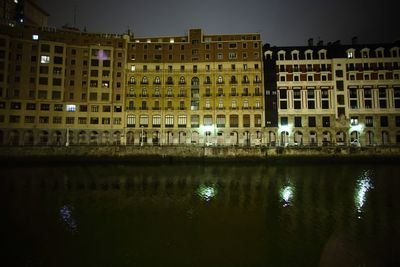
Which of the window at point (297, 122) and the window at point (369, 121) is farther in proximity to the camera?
the window at point (297, 122)

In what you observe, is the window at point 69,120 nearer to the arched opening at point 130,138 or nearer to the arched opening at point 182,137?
the arched opening at point 130,138

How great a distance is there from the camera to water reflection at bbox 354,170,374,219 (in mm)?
23672

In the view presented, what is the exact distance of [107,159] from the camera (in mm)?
57906

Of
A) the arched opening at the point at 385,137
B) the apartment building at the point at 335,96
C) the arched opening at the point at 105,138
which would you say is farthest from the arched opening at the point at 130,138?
the arched opening at the point at 385,137

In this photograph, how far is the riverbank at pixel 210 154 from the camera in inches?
2243

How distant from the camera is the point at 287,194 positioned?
2812 cm

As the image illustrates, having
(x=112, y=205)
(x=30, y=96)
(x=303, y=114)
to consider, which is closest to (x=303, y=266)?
(x=112, y=205)

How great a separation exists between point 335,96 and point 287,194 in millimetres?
52869

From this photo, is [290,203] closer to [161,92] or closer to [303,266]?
[303,266]

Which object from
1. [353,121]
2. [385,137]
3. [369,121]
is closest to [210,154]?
[353,121]

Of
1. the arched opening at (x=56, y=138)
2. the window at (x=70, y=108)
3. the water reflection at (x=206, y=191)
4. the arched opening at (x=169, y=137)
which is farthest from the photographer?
the arched opening at (x=169, y=137)

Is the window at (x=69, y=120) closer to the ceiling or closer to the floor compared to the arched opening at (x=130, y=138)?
closer to the ceiling

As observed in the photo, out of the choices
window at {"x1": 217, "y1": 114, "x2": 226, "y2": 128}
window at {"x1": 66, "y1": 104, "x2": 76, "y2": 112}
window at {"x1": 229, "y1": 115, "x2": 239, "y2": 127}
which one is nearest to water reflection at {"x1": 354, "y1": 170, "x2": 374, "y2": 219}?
window at {"x1": 229, "y1": 115, "x2": 239, "y2": 127}

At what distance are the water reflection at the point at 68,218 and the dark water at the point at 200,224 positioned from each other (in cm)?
9
